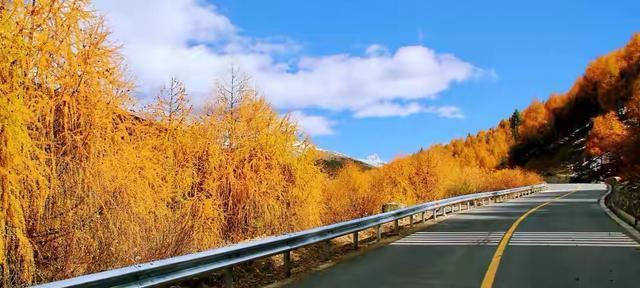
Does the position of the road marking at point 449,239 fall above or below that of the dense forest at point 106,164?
below

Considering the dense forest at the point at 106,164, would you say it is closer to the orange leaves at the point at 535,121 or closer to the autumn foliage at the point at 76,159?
the autumn foliage at the point at 76,159

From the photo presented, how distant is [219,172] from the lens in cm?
1994

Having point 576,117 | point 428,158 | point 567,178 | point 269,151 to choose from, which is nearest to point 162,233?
point 269,151

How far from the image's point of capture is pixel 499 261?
1116cm

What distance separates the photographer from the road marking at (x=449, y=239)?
14609 millimetres

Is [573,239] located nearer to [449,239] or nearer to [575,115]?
[449,239]

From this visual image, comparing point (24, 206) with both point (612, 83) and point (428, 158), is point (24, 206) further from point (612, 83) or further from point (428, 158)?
point (612, 83)

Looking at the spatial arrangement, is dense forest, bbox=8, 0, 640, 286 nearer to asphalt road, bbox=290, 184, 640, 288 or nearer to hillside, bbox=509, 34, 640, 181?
asphalt road, bbox=290, 184, 640, 288

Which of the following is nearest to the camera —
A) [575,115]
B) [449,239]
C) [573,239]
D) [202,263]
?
[202,263]

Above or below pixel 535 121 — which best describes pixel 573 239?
below

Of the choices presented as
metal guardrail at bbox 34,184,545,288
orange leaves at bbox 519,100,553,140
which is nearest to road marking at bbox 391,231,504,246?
metal guardrail at bbox 34,184,545,288

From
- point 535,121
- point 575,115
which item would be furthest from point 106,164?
point 575,115

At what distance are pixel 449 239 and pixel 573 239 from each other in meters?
3.14

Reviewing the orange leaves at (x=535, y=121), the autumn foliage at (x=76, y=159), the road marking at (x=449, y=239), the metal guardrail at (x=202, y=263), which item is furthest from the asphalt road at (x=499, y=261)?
the orange leaves at (x=535, y=121)
